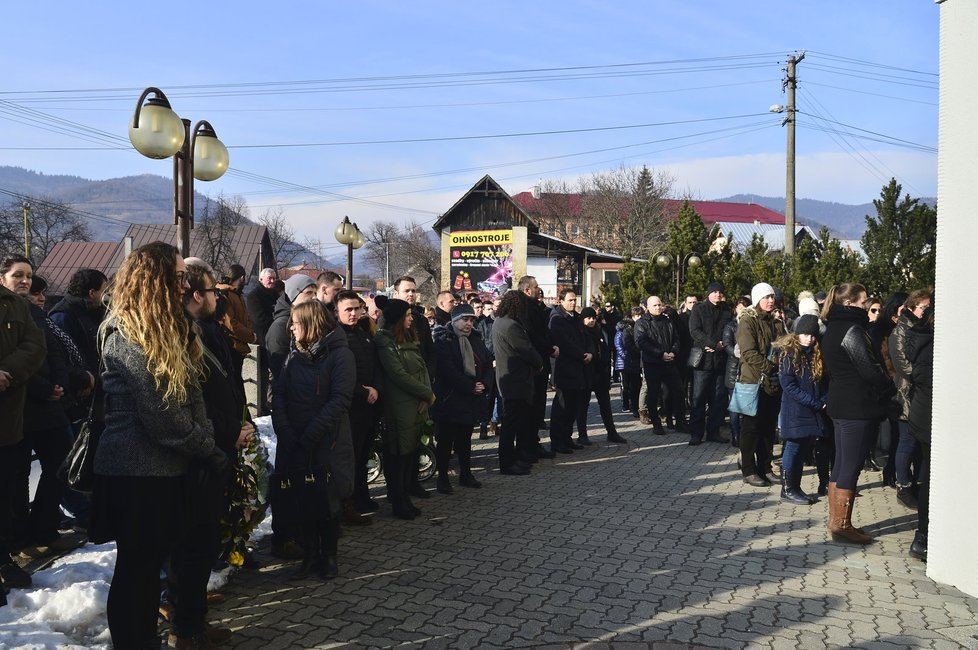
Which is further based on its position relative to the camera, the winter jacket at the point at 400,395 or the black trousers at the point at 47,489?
the winter jacket at the point at 400,395

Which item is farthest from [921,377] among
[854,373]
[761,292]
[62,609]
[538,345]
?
[62,609]

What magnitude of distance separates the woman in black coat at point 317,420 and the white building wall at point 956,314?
3.95 metres

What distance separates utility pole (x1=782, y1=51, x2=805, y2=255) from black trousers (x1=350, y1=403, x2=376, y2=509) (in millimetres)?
19943

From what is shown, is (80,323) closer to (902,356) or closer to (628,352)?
(902,356)

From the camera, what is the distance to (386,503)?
7625 millimetres

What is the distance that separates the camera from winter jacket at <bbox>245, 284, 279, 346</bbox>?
991 cm

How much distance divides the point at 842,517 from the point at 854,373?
1124 millimetres

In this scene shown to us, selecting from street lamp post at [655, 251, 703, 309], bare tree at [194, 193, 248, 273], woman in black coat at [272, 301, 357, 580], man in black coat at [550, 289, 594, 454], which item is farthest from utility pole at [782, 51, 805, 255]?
bare tree at [194, 193, 248, 273]

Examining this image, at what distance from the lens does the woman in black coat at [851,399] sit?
638 centimetres

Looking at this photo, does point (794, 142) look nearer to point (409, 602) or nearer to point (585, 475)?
point (585, 475)

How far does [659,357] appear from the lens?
38.5 ft

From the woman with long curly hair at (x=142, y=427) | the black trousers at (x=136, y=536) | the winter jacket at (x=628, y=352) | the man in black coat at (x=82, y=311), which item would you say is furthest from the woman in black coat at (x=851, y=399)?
the winter jacket at (x=628, y=352)

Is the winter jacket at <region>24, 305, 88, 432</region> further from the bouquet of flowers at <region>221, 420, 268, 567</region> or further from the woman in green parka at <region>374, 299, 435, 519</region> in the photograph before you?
the woman in green parka at <region>374, 299, 435, 519</region>

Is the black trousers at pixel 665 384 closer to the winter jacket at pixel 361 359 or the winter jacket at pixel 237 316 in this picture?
the winter jacket at pixel 361 359
